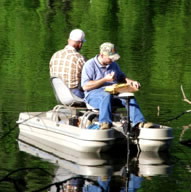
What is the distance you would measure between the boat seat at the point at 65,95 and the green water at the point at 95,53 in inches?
36.5

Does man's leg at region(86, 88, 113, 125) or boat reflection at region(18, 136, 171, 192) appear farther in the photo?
man's leg at region(86, 88, 113, 125)

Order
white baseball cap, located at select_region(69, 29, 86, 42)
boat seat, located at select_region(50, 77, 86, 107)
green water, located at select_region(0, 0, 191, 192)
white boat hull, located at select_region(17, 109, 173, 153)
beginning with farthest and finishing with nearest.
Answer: white baseball cap, located at select_region(69, 29, 86, 42)
boat seat, located at select_region(50, 77, 86, 107)
white boat hull, located at select_region(17, 109, 173, 153)
green water, located at select_region(0, 0, 191, 192)

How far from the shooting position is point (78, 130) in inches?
482

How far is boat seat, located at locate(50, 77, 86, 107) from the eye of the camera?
13047mm

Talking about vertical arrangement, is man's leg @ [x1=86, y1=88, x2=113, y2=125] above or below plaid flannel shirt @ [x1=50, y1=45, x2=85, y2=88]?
below

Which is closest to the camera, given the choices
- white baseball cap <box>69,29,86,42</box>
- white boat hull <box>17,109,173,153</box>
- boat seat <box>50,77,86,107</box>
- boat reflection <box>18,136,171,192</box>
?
boat reflection <box>18,136,171,192</box>

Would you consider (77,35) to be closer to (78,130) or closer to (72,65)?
(72,65)

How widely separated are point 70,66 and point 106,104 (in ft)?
3.95

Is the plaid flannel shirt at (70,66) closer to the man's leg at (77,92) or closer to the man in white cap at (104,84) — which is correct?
the man's leg at (77,92)

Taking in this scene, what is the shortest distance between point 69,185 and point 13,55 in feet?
51.6

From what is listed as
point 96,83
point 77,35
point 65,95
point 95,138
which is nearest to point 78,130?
point 95,138

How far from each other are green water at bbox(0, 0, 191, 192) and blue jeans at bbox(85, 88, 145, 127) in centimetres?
74

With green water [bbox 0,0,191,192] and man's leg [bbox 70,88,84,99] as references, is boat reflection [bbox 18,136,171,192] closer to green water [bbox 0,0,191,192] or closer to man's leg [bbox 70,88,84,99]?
green water [bbox 0,0,191,192]

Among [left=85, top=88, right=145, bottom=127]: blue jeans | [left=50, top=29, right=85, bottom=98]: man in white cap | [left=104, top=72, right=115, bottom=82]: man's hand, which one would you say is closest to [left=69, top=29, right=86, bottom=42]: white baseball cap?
[left=50, top=29, right=85, bottom=98]: man in white cap
